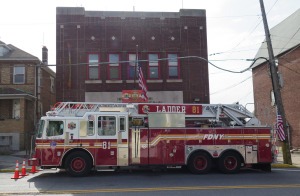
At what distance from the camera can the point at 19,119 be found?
27.6 metres

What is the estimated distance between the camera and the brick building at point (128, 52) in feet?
86.8

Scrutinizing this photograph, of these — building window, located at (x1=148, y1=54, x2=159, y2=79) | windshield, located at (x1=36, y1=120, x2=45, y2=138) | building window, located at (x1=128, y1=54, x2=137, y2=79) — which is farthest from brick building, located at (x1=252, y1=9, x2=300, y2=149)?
windshield, located at (x1=36, y1=120, x2=45, y2=138)

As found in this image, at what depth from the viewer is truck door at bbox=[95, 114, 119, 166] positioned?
14.0 meters

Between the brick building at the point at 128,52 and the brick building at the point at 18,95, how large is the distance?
3.34 m

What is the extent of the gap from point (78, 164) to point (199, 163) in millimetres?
4833

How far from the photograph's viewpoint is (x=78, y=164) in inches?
550

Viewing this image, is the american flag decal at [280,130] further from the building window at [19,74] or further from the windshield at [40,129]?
the building window at [19,74]

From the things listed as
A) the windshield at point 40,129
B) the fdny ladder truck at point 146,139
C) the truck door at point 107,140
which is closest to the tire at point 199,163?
the fdny ladder truck at point 146,139

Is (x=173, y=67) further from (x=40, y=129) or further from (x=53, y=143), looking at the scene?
(x=53, y=143)

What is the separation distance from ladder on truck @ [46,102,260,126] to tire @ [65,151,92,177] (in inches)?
68.6

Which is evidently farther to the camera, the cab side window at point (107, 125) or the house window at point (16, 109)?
the house window at point (16, 109)

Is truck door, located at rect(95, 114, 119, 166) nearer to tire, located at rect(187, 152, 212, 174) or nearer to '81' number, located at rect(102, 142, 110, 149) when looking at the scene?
'81' number, located at rect(102, 142, 110, 149)

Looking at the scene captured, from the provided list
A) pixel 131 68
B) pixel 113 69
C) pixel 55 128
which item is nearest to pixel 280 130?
pixel 55 128

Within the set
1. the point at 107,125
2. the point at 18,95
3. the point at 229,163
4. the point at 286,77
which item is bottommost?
the point at 229,163
